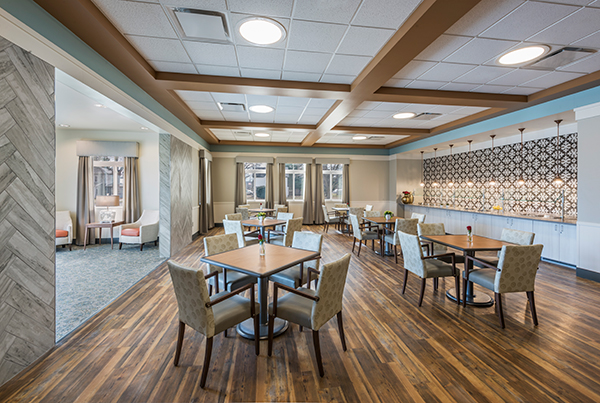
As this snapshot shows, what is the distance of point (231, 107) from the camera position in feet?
17.3

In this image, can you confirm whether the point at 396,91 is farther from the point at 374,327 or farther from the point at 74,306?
the point at 74,306

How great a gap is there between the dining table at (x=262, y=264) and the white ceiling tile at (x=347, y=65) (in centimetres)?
238

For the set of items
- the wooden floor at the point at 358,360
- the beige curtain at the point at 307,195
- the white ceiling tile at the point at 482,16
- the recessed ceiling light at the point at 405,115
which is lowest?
the wooden floor at the point at 358,360

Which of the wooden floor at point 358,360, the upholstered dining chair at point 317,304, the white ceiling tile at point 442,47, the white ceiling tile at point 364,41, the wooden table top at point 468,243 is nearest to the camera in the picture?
the wooden floor at point 358,360

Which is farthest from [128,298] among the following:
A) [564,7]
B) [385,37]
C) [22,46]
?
[564,7]

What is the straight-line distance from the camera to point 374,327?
108 inches

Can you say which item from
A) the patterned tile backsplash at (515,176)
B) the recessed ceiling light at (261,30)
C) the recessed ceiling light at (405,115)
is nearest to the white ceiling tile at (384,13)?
the recessed ceiling light at (261,30)

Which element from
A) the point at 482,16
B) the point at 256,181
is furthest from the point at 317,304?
the point at 256,181

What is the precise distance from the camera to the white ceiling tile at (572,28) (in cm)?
239

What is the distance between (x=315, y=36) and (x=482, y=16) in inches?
60.7

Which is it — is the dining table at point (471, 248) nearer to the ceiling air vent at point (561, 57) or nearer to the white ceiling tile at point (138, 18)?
the ceiling air vent at point (561, 57)

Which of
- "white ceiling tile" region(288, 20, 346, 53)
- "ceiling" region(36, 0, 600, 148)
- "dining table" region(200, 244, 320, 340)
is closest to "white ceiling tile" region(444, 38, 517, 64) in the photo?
"ceiling" region(36, 0, 600, 148)

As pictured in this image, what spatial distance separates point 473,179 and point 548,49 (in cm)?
525

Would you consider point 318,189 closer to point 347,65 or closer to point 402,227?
point 402,227
